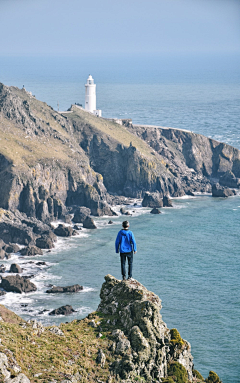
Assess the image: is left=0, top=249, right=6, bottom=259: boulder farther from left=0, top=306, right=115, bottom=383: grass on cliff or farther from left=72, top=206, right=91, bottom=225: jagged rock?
left=0, top=306, right=115, bottom=383: grass on cliff

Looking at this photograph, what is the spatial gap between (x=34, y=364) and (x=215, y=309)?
5201 centimetres

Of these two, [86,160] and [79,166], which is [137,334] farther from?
[86,160]

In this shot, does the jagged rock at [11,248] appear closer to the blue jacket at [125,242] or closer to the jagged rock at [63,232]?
the jagged rock at [63,232]

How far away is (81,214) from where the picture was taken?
124 metres

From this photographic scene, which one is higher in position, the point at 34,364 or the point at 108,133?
the point at 108,133

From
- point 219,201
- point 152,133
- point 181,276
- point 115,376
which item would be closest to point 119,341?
point 115,376

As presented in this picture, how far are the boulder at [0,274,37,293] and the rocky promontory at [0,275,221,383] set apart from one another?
5076 centimetres

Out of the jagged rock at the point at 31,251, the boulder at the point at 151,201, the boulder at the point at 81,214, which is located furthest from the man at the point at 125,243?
the boulder at the point at 151,201

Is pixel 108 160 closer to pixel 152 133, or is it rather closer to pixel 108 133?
pixel 108 133

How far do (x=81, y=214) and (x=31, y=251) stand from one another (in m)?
26.2

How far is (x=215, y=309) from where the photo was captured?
2906 inches

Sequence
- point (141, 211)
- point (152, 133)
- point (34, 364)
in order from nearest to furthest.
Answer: point (34, 364) → point (141, 211) → point (152, 133)

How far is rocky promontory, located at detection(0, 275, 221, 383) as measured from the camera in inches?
993

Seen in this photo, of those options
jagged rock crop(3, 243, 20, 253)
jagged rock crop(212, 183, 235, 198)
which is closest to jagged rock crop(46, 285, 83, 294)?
jagged rock crop(3, 243, 20, 253)
